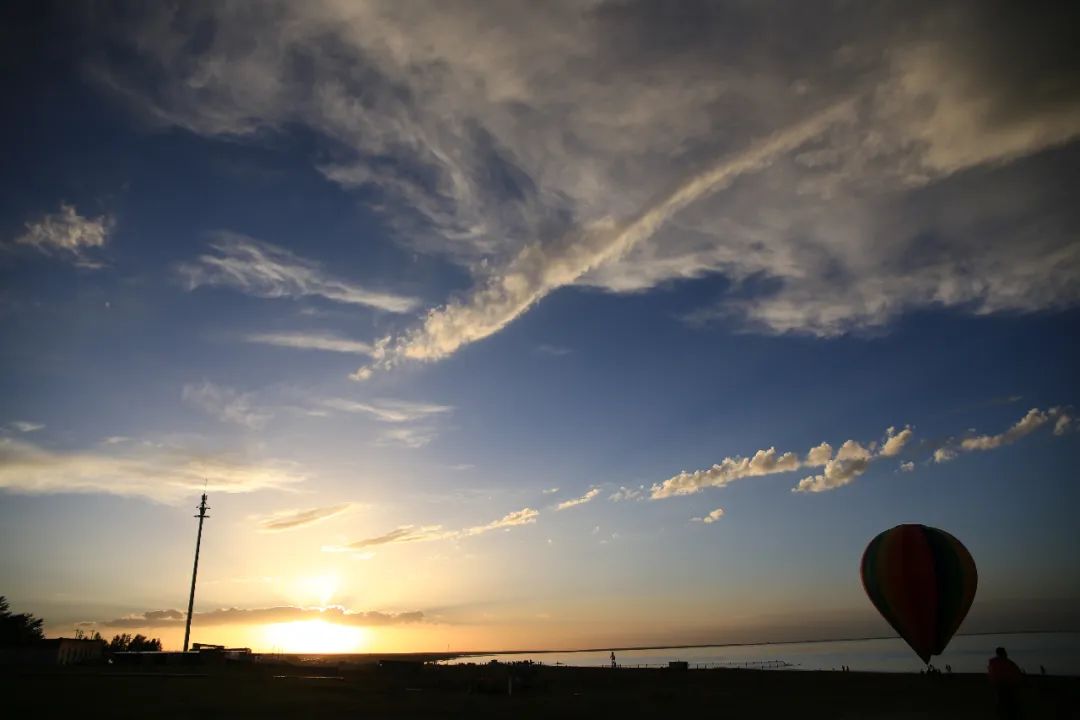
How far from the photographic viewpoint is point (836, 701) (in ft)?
130

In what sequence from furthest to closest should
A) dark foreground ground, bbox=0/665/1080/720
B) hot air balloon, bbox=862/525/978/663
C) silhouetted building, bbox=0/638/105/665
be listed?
silhouetted building, bbox=0/638/105/665, hot air balloon, bbox=862/525/978/663, dark foreground ground, bbox=0/665/1080/720

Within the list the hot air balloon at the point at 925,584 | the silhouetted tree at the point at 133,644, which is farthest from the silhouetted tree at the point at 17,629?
the hot air balloon at the point at 925,584

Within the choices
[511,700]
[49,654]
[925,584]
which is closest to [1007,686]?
[925,584]

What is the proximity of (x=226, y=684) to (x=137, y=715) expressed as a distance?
63.4 ft

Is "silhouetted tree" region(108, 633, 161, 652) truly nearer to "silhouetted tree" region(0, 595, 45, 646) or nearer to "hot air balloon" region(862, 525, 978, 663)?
"silhouetted tree" region(0, 595, 45, 646)

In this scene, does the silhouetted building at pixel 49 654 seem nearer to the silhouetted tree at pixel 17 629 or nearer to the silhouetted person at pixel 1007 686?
the silhouetted tree at pixel 17 629

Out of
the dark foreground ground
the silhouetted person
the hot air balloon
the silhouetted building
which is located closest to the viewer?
the silhouetted person

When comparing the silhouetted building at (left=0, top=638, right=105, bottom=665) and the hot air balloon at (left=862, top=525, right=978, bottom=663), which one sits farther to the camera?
the silhouetted building at (left=0, top=638, right=105, bottom=665)

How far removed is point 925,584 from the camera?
31297 millimetres

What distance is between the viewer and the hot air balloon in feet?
101

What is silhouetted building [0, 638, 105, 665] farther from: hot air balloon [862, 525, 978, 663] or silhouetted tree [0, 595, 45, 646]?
hot air balloon [862, 525, 978, 663]

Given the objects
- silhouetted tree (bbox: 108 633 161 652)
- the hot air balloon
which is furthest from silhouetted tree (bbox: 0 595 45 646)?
the hot air balloon

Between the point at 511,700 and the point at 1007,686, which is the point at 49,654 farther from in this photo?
the point at 1007,686

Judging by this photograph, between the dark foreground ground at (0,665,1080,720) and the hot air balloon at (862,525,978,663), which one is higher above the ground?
the hot air balloon at (862,525,978,663)
